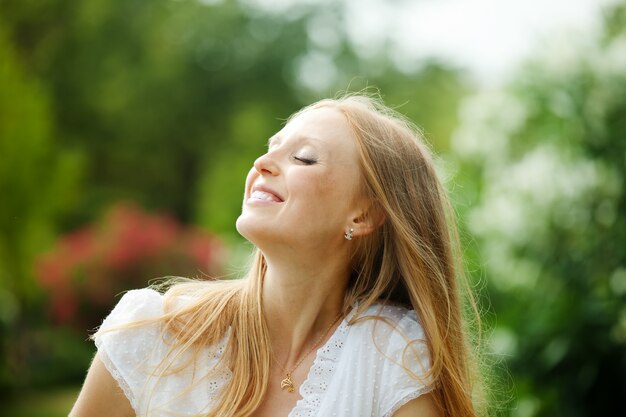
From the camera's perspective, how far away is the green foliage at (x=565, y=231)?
5160mm

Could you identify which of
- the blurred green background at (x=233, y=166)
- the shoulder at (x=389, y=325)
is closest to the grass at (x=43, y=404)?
the blurred green background at (x=233, y=166)

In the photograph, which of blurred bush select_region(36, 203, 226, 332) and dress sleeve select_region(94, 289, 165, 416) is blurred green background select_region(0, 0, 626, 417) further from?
dress sleeve select_region(94, 289, 165, 416)

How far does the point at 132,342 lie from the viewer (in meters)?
2.26

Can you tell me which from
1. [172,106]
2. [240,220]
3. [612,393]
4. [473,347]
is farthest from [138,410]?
[172,106]

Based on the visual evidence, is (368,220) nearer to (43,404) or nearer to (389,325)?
(389,325)

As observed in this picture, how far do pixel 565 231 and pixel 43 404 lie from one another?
8.25m

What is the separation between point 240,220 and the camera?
226cm

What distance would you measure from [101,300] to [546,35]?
815 cm

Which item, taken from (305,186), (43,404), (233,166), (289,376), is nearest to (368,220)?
(305,186)

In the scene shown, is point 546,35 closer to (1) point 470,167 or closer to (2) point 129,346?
(1) point 470,167

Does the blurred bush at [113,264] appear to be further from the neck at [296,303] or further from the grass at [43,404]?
the neck at [296,303]

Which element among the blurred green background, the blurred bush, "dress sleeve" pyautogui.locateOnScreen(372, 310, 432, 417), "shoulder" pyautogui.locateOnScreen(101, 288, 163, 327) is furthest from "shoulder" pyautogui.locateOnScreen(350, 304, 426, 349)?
the blurred bush

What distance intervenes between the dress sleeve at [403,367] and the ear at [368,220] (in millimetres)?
294

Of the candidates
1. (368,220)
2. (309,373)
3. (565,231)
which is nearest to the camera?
(309,373)
